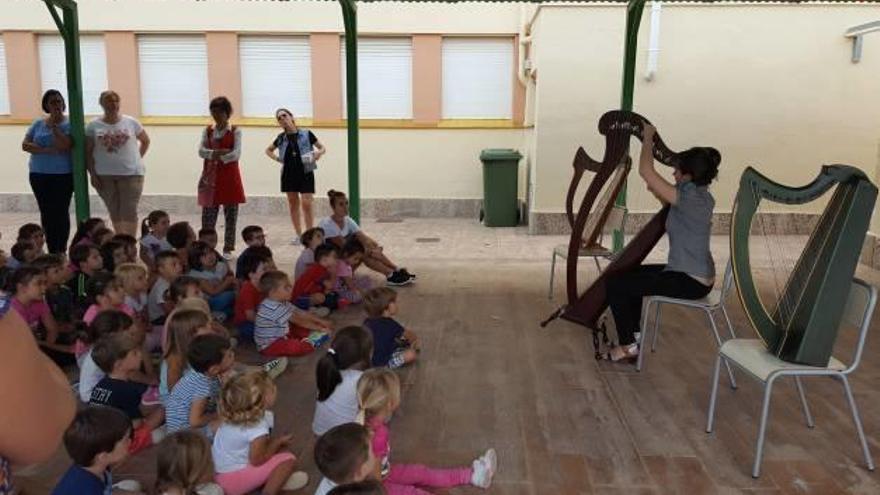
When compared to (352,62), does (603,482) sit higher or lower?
lower

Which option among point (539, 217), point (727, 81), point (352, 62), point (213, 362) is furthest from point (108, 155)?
point (727, 81)

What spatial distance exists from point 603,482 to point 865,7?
8.20m

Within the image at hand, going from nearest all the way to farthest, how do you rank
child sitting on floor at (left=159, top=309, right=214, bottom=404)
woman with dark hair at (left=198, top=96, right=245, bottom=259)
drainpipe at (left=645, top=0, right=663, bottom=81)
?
child sitting on floor at (left=159, top=309, right=214, bottom=404)
woman with dark hair at (left=198, top=96, right=245, bottom=259)
drainpipe at (left=645, top=0, right=663, bottom=81)

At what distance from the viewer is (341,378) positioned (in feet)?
10.1

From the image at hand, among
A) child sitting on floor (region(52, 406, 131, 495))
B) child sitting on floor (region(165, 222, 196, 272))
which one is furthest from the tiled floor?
child sitting on floor (region(165, 222, 196, 272))

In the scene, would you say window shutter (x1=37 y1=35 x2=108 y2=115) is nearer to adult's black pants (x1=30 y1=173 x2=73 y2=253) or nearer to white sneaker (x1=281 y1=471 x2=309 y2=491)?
adult's black pants (x1=30 y1=173 x2=73 y2=253)

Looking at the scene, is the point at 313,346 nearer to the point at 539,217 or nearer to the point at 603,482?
the point at 603,482

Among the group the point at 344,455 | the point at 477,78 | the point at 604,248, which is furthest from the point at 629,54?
the point at 344,455

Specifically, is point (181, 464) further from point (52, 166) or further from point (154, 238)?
point (52, 166)

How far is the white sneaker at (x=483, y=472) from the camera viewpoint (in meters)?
2.88

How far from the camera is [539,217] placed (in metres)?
9.50

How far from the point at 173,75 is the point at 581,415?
371 inches

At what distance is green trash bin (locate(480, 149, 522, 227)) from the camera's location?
1020 centimetres

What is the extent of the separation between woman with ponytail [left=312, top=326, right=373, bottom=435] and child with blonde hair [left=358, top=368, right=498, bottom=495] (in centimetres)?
26
